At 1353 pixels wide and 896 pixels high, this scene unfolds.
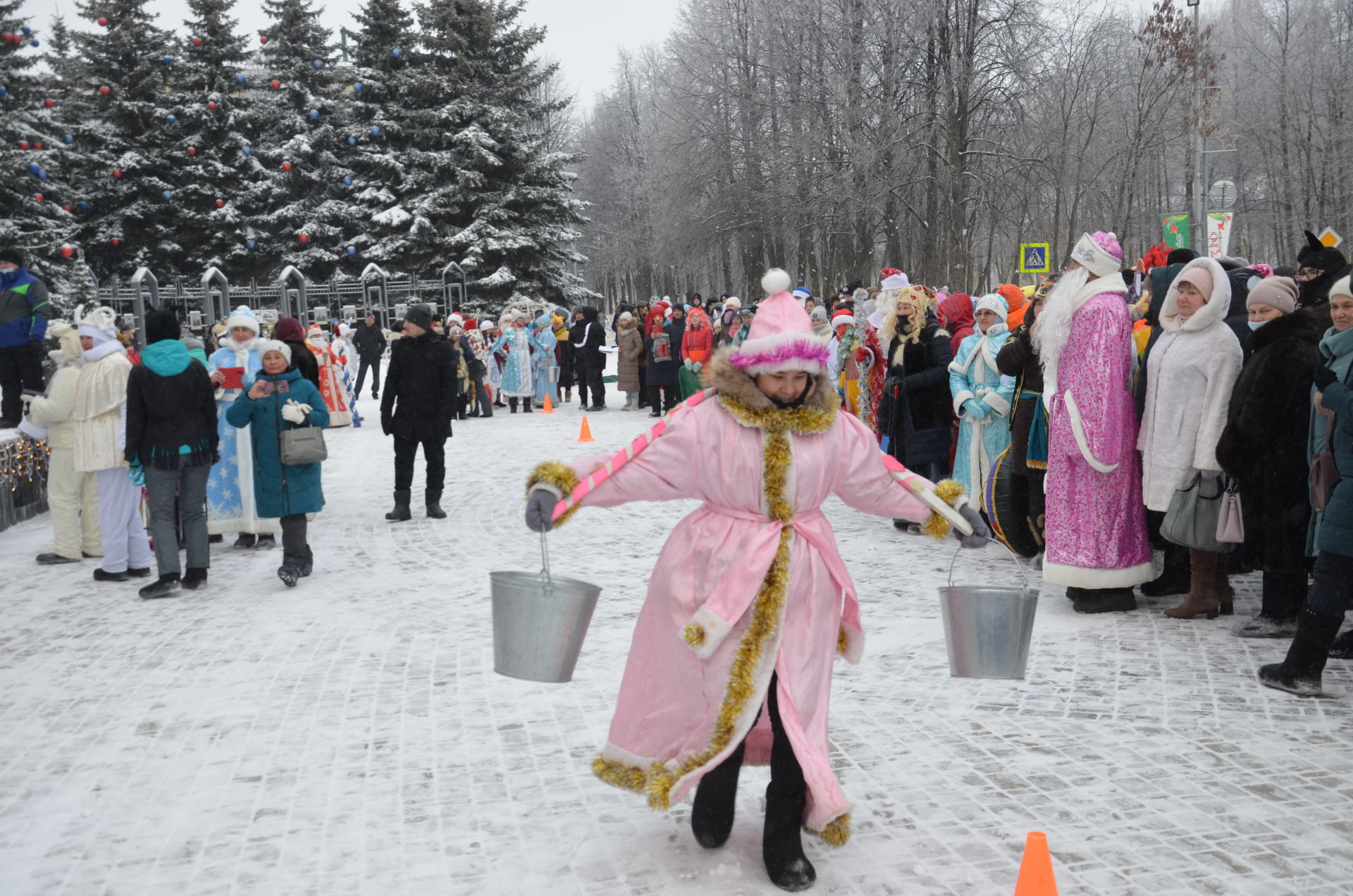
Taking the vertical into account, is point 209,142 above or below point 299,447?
above

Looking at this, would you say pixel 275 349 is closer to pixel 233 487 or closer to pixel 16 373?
pixel 233 487

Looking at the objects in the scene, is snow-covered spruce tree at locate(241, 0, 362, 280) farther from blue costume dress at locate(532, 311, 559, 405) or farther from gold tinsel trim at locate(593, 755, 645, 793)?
gold tinsel trim at locate(593, 755, 645, 793)

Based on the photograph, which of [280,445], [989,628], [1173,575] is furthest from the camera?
[280,445]

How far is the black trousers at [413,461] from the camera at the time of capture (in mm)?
11148

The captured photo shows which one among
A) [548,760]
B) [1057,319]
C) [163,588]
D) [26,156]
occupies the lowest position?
[548,760]

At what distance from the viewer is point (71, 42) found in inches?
1726

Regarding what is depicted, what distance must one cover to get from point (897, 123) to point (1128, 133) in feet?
19.3

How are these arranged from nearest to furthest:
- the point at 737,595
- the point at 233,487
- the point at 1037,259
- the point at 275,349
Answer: the point at 737,595 → the point at 275,349 → the point at 233,487 → the point at 1037,259

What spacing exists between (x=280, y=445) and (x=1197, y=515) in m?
5.88

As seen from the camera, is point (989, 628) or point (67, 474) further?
point (67, 474)

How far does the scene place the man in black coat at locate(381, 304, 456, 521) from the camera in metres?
11.0

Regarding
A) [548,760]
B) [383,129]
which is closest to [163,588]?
[548,760]

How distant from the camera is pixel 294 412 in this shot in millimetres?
8305

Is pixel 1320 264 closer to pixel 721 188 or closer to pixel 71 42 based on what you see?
pixel 721 188
